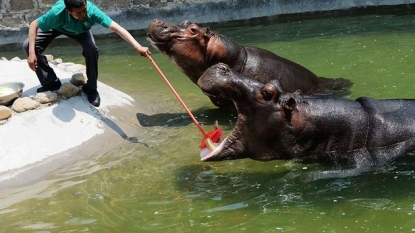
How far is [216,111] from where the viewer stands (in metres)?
7.60

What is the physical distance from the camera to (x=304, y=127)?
5301 millimetres

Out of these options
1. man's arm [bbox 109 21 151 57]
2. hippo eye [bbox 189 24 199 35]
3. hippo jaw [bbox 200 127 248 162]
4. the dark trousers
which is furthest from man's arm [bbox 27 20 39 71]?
hippo jaw [bbox 200 127 248 162]

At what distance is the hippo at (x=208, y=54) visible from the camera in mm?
7008

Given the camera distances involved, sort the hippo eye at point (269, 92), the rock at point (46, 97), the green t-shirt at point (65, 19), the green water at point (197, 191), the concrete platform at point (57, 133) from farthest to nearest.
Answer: the rock at point (46, 97) < the green t-shirt at point (65, 19) < the concrete platform at point (57, 133) < the hippo eye at point (269, 92) < the green water at point (197, 191)

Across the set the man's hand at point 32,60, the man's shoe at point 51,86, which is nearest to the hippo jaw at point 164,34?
the man's shoe at point 51,86

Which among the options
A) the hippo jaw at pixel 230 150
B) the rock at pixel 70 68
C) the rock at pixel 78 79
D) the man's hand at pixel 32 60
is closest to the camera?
the hippo jaw at pixel 230 150

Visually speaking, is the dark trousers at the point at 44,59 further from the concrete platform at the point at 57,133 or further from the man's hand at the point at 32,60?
the man's hand at the point at 32,60

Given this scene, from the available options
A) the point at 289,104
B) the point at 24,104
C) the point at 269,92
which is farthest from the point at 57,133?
the point at 289,104

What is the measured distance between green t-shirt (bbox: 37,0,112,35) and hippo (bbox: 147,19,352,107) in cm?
63

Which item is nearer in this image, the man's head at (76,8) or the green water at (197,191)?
the green water at (197,191)

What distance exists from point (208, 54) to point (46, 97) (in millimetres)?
1715

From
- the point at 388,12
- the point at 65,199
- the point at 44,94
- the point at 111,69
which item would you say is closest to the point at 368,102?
the point at 65,199

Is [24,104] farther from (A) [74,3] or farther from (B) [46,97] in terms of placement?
(A) [74,3]

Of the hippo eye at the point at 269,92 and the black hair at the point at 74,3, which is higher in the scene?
the black hair at the point at 74,3
